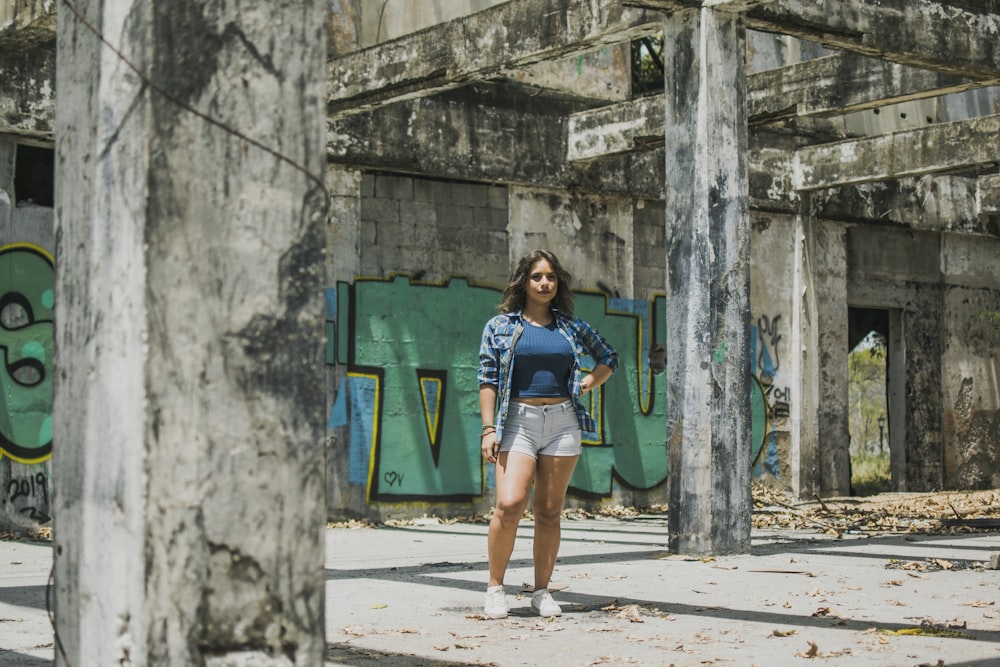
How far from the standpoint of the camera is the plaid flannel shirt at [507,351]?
21.1ft

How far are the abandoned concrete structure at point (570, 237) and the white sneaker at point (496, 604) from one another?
2.13 m

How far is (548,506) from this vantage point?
6.42 meters

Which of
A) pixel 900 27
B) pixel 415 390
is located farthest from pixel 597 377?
pixel 415 390

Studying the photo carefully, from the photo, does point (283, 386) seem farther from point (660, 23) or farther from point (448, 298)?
point (448, 298)

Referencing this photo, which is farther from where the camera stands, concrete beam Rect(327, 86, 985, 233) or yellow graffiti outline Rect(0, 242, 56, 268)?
concrete beam Rect(327, 86, 985, 233)

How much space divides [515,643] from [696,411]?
3.87 meters

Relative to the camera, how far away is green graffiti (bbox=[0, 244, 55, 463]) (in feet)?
36.7

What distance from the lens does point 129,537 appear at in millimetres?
2961

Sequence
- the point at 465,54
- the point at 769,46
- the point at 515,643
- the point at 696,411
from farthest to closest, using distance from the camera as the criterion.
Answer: the point at 769,46 < the point at 465,54 < the point at 696,411 < the point at 515,643

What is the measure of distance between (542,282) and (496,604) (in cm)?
157

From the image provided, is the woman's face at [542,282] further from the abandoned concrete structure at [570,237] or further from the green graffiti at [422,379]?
the green graffiti at [422,379]

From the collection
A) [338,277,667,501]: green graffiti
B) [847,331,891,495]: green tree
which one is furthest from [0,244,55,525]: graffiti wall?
[847,331,891,495]: green tree

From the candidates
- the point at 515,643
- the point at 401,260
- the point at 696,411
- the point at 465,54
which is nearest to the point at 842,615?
the point at 515,643

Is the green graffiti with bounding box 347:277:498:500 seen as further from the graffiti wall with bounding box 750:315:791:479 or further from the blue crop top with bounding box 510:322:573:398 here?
the blue crop top with bounding box 510:322:573:398
